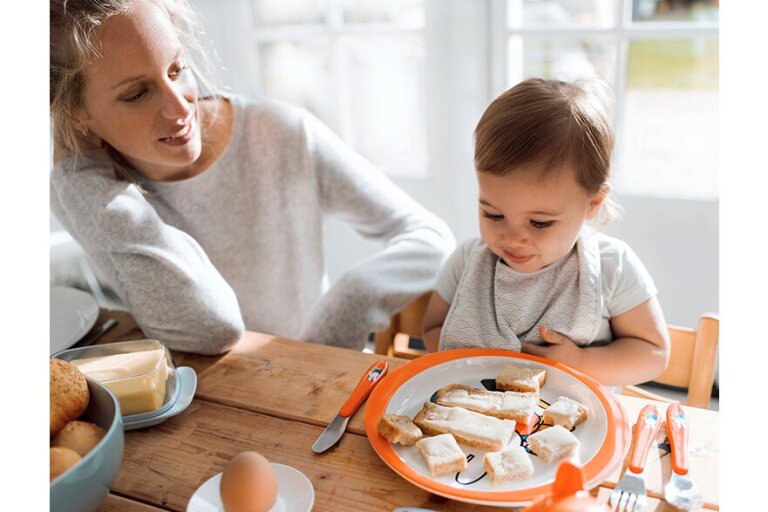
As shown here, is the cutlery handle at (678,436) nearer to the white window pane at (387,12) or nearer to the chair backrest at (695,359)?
the chair backrest at (695,359)

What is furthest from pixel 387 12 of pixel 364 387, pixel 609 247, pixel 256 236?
pixel 364 387

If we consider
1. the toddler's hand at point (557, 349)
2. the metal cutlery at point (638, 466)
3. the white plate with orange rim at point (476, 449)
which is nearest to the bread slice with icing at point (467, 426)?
the white plate with orange rim at point (476, 449)

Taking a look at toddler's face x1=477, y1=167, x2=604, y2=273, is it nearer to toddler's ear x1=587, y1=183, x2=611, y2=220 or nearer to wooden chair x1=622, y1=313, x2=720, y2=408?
toddler's ear x1=587, y1=183, x2=611, y2=220

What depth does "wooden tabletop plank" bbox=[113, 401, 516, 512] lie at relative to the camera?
2.48 ft

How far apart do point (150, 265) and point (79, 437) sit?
18.5 inches

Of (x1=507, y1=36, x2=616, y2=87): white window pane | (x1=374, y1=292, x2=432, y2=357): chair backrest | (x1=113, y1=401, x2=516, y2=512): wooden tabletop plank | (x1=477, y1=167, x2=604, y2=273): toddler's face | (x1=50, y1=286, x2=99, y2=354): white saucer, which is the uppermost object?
(x1=507, y1=36, x2=616, y2=87): white window pane

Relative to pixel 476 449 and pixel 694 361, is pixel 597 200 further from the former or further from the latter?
pixel 476 449

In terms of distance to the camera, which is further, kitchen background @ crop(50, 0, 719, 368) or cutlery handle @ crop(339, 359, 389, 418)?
kitchen background @ crop(50, 0, 719, 368)

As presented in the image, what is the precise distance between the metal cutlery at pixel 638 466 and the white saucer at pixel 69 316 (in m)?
0.90

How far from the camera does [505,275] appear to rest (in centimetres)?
115

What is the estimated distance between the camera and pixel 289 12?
2.31 m

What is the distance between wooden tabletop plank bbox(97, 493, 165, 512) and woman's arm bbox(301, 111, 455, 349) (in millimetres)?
509

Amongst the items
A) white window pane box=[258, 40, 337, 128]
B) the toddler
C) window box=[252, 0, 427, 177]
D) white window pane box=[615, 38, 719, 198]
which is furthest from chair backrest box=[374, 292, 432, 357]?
white window pane box=[258, 40, 337, 128]

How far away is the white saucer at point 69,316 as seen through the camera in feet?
3.69
